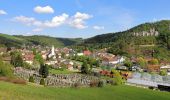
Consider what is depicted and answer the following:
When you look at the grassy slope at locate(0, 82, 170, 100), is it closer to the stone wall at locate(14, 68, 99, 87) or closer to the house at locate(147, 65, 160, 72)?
the stone wall at locate(14, 68, 99, 87)

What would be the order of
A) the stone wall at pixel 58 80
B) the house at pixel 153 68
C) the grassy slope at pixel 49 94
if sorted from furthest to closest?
the house at pixel 153 68, the stone wall at pixel 58 80, the grassy slope at pixel 49 94

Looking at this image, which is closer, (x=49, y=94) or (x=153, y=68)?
(x=49, y=94)

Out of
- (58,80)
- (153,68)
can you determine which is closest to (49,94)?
(58,80)

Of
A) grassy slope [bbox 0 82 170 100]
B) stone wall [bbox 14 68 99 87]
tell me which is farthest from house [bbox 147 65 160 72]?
grassy slope [bbox 0 82 170 100]

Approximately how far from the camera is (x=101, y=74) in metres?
107

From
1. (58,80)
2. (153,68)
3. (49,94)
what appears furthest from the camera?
(153,68)

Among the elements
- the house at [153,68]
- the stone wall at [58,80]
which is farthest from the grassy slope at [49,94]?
the house at [153,68]

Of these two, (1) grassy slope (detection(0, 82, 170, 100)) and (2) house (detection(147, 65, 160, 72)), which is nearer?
(1) grassy slope (detection(0, 82, 170, 100))

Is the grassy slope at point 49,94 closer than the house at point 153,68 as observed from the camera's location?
Yes

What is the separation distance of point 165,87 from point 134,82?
8543mm

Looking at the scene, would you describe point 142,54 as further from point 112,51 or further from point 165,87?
point 165,87

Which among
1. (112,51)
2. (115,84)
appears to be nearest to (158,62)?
(112,51)

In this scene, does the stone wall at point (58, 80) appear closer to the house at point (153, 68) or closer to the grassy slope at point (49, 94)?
the grassy slope at point (49, 94)

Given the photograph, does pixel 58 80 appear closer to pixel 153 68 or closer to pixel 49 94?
pixel 49 94
